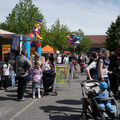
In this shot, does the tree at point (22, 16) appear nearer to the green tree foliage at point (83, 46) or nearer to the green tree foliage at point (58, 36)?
the green tree foliage at point (58, 36)

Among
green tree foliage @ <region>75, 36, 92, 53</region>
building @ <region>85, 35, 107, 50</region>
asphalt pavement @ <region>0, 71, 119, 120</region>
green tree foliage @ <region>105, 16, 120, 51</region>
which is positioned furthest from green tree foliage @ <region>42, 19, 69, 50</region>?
building @ <region>85, 35, 107, 50</region>

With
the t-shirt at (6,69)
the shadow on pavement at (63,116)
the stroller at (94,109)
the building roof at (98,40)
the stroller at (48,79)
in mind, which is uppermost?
the building roof at (98,40)

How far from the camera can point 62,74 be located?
380 inches

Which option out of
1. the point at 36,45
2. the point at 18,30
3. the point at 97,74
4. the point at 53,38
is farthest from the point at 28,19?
the point at 97,74

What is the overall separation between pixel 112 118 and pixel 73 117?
1259 millimetres

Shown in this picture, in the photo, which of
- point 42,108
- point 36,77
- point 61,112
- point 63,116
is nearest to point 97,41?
point 36,77

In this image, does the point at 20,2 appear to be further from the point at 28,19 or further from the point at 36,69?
the point at 36,69

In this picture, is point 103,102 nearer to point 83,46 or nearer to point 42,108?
point 42,108

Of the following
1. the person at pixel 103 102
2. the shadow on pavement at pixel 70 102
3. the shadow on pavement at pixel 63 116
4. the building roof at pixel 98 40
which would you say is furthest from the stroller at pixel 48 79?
the building roof at pixel 98 40

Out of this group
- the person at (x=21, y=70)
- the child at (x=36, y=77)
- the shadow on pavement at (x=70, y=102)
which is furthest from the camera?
the child at (x=36, y=77)

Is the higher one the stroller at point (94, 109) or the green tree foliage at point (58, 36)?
the green tree foliage at point (58, 36)

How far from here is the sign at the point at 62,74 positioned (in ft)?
31.4

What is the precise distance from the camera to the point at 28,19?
121 ft

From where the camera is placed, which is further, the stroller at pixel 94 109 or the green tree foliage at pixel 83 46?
the green tree foliage at pixel 83 46
